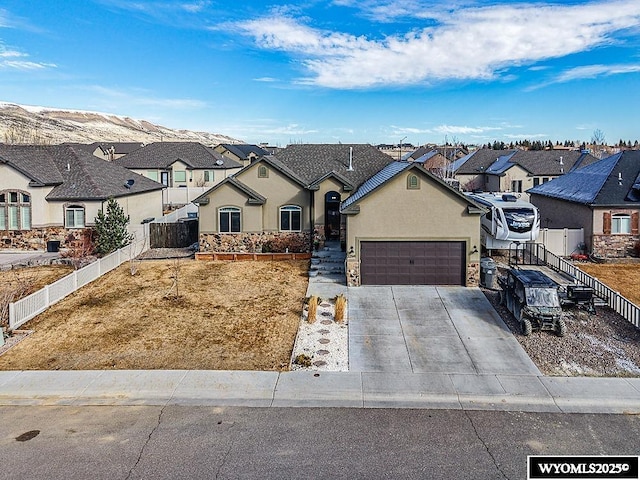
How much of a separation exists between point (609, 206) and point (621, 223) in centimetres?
116

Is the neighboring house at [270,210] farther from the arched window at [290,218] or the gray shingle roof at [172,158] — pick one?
the gray shingle roof at [172,158]

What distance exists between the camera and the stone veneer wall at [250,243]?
27203mm

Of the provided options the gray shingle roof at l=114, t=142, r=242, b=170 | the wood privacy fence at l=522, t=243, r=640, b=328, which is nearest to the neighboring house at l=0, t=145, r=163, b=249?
the gray shingle roof at l=114, t=142, r=242, b=170

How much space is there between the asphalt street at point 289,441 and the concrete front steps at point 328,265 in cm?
1114

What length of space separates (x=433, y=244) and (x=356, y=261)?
329cm

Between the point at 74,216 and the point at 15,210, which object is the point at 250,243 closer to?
the point at 74,216

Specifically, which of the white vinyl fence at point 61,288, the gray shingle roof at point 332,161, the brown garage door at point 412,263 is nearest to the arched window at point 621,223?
the brown garage door at point 412,263

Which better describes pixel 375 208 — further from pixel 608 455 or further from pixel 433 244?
pixel 608 455

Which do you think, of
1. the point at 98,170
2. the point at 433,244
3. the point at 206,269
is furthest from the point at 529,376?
the point at 98,170

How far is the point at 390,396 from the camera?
11391 mm

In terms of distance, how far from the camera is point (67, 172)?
30156mm

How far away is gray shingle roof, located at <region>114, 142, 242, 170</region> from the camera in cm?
5325

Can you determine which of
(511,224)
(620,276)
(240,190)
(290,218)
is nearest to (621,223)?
(620,276)

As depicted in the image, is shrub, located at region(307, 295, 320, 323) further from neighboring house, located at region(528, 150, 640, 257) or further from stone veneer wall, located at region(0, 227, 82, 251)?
stone veneer wall, located at region(0, 227, 82, 251)
